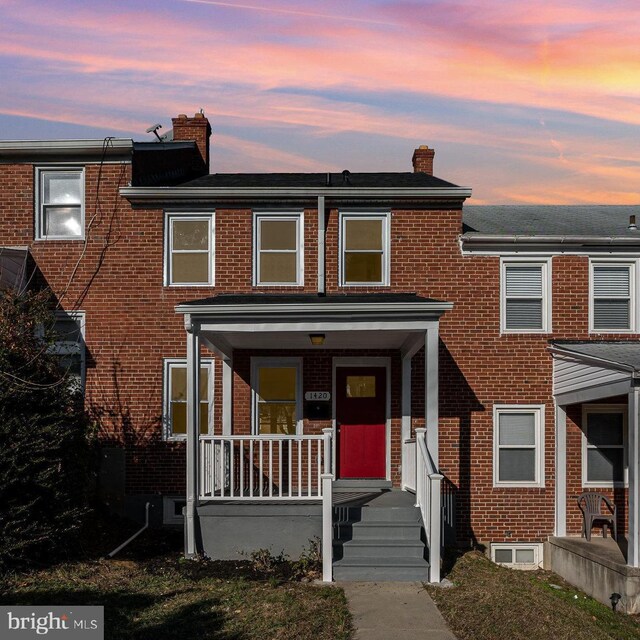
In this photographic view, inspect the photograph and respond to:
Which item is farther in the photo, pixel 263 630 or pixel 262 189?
pixel 262 189

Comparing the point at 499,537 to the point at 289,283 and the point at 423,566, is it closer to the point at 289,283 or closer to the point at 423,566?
the point at 423,566

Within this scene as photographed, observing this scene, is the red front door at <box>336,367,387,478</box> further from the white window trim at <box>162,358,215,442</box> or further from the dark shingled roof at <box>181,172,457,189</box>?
the dark shingled roof at <box>181,172,457,189</box>

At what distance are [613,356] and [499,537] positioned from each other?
13.3 ft

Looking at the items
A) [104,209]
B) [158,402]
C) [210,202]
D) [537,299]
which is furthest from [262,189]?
[537,299]

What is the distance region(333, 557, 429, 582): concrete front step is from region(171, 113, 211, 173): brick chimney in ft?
35.3

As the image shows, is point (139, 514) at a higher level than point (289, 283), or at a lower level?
lower

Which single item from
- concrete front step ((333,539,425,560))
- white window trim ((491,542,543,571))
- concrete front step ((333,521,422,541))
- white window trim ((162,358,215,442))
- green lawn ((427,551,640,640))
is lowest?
white window trim ((491,542,543,571))

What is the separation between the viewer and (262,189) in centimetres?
1536

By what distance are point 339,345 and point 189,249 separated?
128 inches

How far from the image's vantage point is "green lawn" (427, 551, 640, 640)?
31.2 feet

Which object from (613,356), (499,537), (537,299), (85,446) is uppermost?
(537,299)

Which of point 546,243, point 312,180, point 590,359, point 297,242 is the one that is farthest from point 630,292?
point 312,180

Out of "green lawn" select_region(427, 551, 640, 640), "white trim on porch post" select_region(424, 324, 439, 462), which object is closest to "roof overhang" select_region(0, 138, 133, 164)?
"white trim on porch post" select_region(424, 324, 439, 462)

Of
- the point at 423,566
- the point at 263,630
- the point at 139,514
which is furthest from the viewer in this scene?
the point at 139,514
